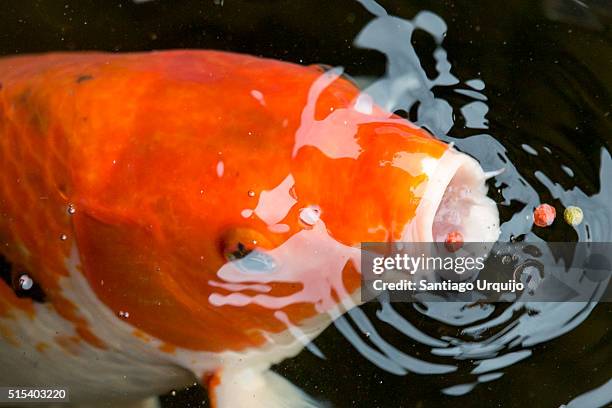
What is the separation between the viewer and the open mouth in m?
1.35

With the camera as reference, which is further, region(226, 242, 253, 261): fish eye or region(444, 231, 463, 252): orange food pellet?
region(444, 231, 463, 252): orange food pellet

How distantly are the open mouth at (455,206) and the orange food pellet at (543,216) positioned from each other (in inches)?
8.8

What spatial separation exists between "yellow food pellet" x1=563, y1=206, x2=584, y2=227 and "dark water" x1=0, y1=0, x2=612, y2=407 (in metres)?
0.02

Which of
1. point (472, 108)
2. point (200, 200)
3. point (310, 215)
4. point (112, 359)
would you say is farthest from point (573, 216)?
point (112, 359)

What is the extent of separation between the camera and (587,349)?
1910mm

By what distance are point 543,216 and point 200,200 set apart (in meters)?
0.90

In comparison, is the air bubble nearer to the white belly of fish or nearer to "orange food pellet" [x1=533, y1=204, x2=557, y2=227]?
the white belly of fish

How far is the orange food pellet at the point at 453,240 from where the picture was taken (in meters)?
1.57

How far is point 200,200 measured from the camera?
1.43m

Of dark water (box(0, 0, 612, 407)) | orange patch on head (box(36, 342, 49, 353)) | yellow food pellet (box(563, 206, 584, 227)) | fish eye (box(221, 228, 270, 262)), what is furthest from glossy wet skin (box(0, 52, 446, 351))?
yellow food pellet (box(563, 206, 584, 227))

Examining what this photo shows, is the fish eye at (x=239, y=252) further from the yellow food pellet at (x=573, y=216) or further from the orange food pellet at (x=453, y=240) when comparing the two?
the yellow food pellet at (x=573, y=216)

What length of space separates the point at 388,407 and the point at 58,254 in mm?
970

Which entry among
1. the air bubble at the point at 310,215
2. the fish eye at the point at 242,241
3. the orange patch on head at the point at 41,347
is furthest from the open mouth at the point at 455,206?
the orange patch on head at the point at 41,347

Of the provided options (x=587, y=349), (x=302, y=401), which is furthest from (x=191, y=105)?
(x=587, y=349)
